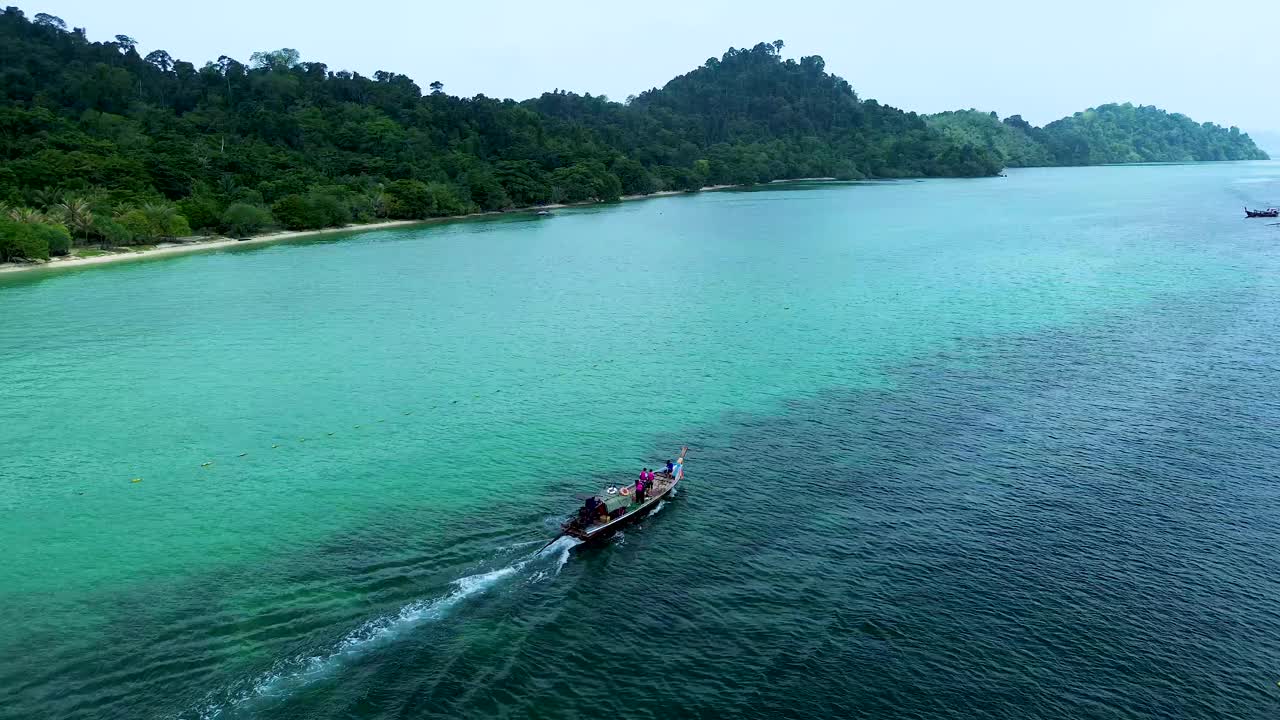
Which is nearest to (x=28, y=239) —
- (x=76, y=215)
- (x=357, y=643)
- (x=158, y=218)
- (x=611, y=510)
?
(x=76, y=215)

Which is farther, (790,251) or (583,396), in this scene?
(790,251)

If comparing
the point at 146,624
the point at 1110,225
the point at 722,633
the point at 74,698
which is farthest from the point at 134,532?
the point at 1110,225

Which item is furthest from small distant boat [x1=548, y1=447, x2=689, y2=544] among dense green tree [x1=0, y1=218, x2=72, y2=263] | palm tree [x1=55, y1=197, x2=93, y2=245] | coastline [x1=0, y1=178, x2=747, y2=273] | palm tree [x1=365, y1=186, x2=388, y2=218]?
palm tree [x1=365, y1=186, x2=388, y2=218]

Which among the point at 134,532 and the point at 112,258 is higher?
the point at 112,258

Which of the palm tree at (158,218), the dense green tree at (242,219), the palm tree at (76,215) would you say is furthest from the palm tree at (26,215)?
the dense green tree at (242,219)

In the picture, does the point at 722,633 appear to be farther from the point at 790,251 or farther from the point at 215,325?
the point at 790,251

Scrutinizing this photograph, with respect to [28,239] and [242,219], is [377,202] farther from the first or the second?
[28,239]

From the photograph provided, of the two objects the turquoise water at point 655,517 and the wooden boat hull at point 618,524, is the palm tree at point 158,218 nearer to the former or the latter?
the turquoise water at point 655,517
